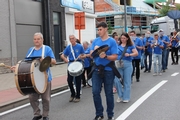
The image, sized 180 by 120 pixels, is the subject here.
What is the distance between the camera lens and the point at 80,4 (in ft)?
70.1

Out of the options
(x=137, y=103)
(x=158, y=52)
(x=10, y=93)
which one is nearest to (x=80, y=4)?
(x=158, y=52)

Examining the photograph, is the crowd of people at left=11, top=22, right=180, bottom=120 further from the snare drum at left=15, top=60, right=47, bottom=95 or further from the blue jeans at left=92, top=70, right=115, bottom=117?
the snare drum at left=15, top=60, right=47, bottom=95

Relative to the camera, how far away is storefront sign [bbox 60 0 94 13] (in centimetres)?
1849

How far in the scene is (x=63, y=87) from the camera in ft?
35.1

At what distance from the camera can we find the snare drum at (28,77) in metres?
5.59

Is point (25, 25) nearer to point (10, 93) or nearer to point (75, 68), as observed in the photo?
point (10, 93)

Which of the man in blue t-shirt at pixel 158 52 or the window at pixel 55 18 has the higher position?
the window at pixel 55 18

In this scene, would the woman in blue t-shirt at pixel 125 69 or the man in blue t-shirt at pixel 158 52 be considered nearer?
the woman in blue t-shirt at pixel 125 69

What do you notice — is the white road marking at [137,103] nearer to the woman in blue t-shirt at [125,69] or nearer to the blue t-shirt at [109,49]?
the woman in blue t-shirt at [125,69]

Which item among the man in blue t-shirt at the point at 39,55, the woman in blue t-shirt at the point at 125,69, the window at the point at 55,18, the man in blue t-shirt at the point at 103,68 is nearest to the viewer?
the man in blue t-shirt at the point at 103,68

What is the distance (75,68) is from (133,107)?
5.61 ft

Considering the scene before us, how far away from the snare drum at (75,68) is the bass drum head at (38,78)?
1703 millimetres

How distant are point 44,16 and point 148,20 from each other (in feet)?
114

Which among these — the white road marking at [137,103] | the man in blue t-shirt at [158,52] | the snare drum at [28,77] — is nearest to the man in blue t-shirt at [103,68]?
the white road marking at [137,103]
